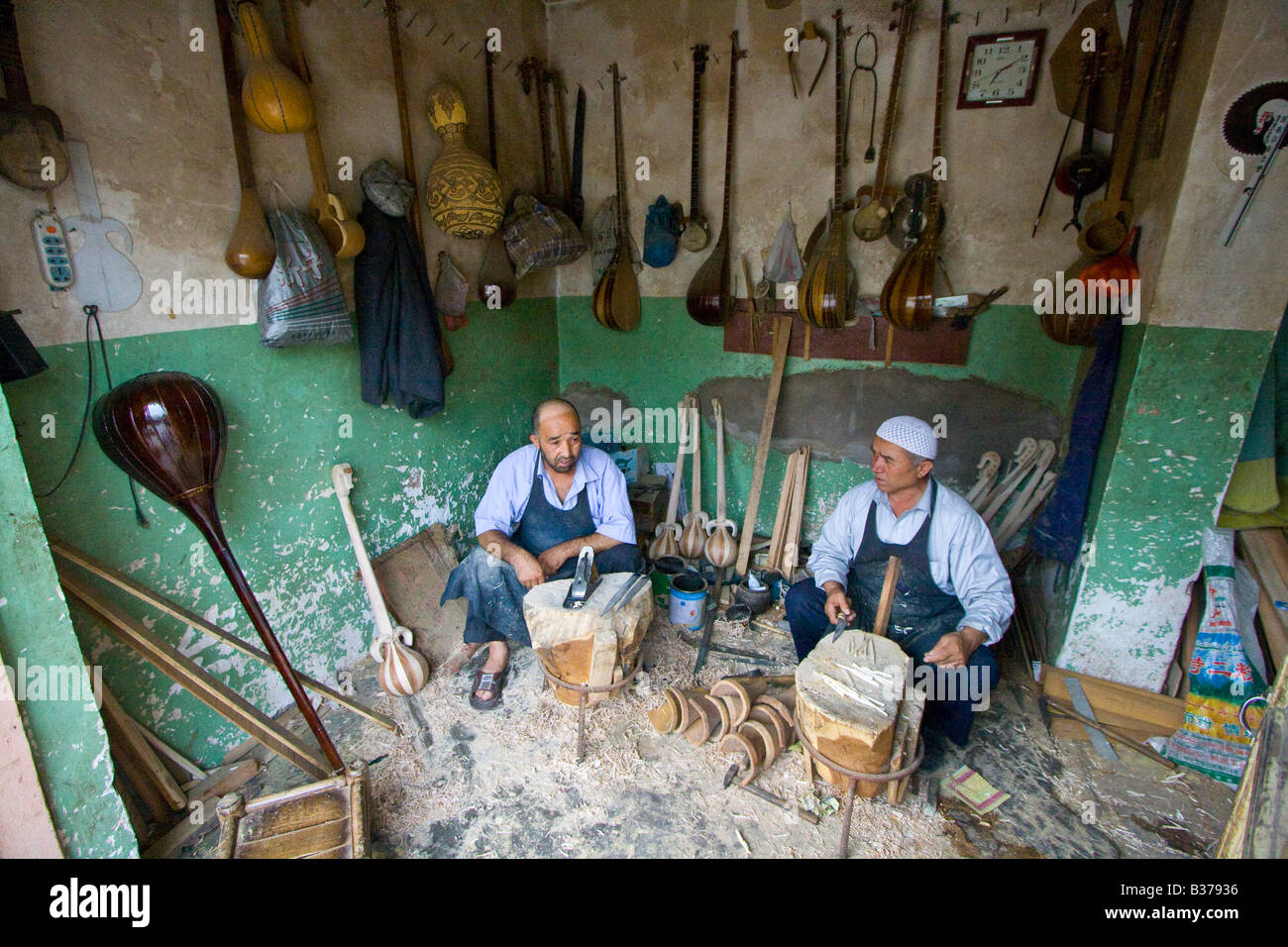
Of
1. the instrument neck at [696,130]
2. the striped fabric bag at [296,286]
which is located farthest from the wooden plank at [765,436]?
the striped fabric bag at [296,286]

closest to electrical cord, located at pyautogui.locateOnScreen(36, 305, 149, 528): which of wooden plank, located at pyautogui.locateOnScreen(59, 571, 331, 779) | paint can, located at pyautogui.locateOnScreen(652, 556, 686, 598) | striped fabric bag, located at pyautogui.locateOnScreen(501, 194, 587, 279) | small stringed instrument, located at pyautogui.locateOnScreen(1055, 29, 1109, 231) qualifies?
wooden plank, located at pyautogui.locateOnScreen(59, 571, 331, 779)

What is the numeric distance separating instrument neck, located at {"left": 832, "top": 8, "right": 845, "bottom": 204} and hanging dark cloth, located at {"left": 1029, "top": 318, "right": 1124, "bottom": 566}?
1591 millimetres

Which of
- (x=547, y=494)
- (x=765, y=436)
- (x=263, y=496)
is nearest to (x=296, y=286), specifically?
(x=263, y=496)

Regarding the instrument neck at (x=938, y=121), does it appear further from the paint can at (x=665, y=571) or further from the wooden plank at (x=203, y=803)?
the wooden plank at (x=203, y=803)

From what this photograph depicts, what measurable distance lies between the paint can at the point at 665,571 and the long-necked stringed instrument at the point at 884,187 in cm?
236

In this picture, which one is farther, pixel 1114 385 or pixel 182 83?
pixel 1114 385

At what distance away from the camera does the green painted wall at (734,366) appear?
137 inches

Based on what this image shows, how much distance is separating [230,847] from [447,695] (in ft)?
3.67

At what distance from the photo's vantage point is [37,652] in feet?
4.97

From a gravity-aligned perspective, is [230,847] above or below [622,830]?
above

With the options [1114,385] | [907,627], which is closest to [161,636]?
[907,627]

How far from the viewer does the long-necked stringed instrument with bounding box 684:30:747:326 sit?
382cm

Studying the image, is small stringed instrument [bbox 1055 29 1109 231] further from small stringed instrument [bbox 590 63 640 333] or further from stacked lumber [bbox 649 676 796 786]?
stacked lumber [bbox 649 676 796 786]

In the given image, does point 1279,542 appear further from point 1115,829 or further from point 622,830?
point 622,830
